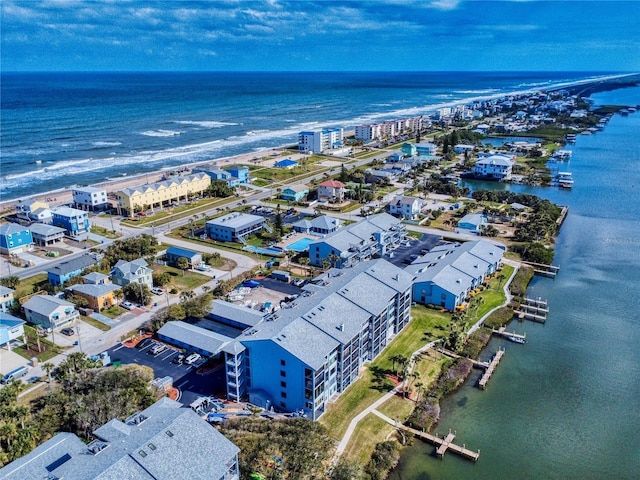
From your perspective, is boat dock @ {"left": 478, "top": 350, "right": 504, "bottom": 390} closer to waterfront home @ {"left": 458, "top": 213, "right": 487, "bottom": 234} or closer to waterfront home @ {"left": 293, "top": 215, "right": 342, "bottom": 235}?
waterfront home @ {"left": 458, "top": 213, "right": 487, "bottom": 234}

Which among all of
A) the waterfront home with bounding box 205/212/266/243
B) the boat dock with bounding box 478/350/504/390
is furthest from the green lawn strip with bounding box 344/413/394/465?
the waterfront home with bounding box 205/212/266/243

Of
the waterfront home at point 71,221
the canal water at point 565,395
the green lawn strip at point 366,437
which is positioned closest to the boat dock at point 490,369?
the canal water at point 565,395

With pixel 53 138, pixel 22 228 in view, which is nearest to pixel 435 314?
pixel 22 228

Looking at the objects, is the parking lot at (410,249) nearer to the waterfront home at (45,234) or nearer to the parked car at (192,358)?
the parked car at (192,358)

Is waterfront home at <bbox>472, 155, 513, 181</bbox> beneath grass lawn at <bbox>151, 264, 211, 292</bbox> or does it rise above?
above

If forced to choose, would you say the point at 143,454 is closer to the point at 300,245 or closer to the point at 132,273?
the point at 132,273

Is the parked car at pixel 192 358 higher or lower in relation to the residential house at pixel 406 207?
lower
